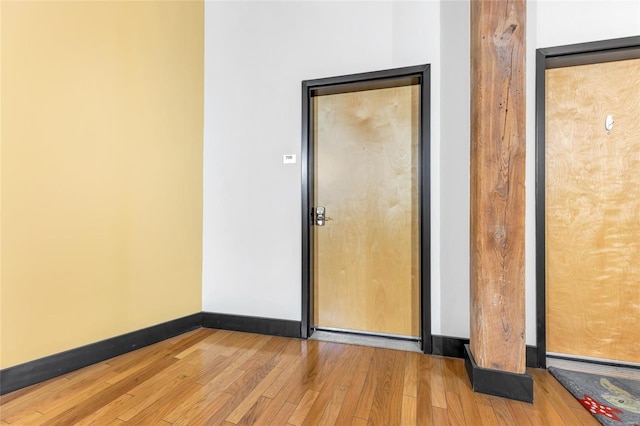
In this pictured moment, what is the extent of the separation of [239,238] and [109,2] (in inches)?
75.7

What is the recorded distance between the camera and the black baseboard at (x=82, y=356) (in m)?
1.65

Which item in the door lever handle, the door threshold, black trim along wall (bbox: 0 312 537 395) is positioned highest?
the door lever handle

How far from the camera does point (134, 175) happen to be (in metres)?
2.24

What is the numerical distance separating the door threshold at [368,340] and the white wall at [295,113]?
24cm

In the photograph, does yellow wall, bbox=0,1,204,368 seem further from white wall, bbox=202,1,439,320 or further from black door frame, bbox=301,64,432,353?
black door frame, bbox=301,64,432,353

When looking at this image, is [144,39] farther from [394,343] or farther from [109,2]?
[394,343]

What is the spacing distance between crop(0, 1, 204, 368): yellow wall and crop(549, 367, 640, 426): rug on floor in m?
2.74

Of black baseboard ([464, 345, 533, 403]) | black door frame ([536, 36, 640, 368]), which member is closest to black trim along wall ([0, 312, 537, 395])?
black door frame ([536, 36, 640, 368])

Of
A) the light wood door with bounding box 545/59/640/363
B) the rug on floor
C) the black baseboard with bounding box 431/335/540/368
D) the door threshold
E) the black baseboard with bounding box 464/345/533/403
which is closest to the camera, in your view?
the rug on floor

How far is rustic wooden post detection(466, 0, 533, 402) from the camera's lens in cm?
165

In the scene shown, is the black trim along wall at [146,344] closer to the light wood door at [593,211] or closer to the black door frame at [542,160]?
the black door frame at [542,160]

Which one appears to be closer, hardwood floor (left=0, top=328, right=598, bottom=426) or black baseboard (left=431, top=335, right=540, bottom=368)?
hardwood floor (left=0, top=328, right=598, bottom=426)

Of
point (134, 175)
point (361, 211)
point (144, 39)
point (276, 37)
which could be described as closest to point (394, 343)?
point (361, 211)

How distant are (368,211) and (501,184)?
3.28 ft
